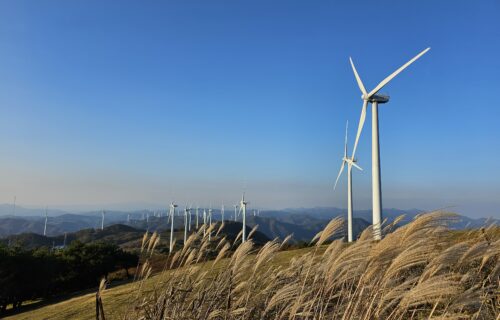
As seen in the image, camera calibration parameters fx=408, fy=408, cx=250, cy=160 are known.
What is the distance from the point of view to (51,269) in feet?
180

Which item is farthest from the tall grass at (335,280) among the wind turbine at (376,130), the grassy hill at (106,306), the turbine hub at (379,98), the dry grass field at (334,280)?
the turbine hub at (379,98)

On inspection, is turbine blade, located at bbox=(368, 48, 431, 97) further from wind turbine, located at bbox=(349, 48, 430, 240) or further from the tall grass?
the tall grass

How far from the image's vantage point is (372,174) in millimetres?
38875

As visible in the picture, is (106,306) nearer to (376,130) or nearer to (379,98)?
(376,130)

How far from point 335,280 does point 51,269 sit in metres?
57.9

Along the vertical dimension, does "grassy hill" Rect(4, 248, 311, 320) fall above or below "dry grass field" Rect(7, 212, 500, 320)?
below

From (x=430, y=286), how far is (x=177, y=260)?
4.40 m

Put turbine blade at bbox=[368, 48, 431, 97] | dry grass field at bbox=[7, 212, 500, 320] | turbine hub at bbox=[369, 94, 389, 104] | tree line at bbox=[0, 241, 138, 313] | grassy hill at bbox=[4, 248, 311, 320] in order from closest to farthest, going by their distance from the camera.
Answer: dry grass field at bbox=[7, 212, 500, 320]
grassy hill at bbox=[4, 248, 311, 320]
turbine blade at bbox=[368, 48, 431, 97]
turbine hub at bbox=[369, 94, 389, 104]
tree line at bbox=[0, 241, 138, 313]

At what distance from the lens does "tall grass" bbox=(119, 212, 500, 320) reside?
16.0ft

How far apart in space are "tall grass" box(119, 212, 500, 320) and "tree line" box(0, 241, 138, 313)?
49.2 metres

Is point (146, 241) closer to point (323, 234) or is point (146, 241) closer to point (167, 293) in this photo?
point (167, 293)

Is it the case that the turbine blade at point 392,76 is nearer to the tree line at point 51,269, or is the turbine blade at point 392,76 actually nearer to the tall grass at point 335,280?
the tall grass at point 335,280

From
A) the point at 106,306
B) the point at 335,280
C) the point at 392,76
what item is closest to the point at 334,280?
the point at 335,280

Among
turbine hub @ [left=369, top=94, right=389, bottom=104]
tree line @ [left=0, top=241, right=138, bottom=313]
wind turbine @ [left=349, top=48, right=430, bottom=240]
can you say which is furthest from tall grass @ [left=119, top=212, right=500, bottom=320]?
tree line @ [left=0, top=241, right=138, bottom=313]
